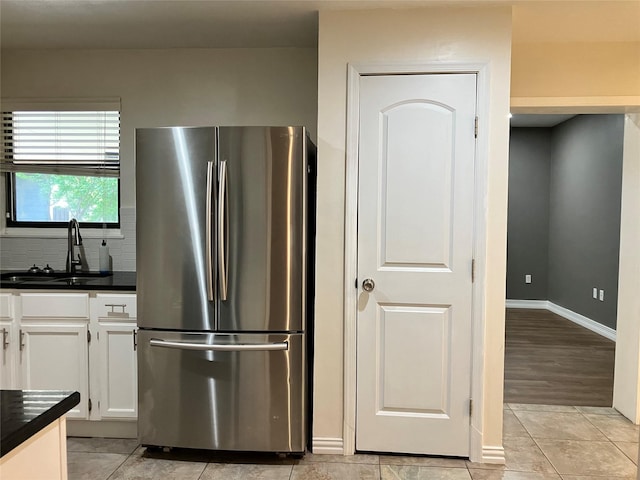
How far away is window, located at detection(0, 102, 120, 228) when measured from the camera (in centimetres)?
335

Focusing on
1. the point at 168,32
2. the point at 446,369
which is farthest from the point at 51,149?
the point at 446,369

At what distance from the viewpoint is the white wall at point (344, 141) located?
2.49m

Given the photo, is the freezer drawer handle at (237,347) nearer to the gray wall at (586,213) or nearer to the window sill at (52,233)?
the window sill at (52,233)

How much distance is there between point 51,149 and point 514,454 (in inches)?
140

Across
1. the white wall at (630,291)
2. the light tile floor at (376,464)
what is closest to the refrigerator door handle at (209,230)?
the light tile floor at (376,464)

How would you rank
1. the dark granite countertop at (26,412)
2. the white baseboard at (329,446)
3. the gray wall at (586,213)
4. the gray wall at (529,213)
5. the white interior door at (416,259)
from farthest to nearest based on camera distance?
1. the gray wall at (529,213)
2. the gray wall at (586,213)
3. the white baseboard at (329,446)
4. the white interior door at (416,259)
5. the dark granite countertop at (26,412)

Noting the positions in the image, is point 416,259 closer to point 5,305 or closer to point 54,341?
point 54,341

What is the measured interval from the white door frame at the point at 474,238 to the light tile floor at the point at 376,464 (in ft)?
0.47

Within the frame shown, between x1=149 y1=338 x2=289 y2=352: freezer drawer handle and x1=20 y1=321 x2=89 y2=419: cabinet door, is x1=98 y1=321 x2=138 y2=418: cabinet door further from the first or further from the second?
x1=149 y1=338 x2=289 y2=352: freezer drawer handle

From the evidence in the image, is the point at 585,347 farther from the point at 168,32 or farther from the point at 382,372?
the point at 168,32

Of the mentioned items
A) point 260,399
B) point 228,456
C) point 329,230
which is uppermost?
point 329,230

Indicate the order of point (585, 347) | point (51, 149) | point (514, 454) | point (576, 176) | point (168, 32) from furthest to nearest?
point (576, 176)
point (585, 347)
point (51, 149)
point (168, 32)
point (514, 454)

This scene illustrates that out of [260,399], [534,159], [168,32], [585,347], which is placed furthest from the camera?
[534,159]

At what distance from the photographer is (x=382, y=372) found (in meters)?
2.62
